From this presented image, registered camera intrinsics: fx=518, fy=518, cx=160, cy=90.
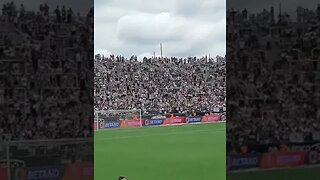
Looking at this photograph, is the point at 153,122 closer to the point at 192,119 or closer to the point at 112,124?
the point at 112,124

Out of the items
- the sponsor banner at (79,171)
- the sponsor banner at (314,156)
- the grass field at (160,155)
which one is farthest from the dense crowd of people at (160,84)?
the sponsor banner at (79,171)

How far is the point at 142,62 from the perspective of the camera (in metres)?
27.3

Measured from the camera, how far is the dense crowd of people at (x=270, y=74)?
17.8ft

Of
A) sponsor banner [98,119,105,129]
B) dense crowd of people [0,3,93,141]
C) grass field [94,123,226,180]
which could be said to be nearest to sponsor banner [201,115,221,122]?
grass field [94,123,226,180]

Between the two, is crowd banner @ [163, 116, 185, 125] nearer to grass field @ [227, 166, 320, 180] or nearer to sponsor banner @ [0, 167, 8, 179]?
grass field @ [227, 166, 320, 180]

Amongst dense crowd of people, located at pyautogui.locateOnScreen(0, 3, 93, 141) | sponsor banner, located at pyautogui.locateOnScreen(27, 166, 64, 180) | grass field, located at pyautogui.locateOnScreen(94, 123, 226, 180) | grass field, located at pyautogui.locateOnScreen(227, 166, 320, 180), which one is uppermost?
dense crowd of people, located at pyautogui.locateOnScreen(0, 3, 93, 141)

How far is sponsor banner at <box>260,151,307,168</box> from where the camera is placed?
18.3 feet

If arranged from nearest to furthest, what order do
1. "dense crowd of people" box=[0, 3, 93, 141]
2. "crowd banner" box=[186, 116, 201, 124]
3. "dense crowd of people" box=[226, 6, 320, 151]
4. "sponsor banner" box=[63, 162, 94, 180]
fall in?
"dense crowd of people" box=[0, 3, 93, 141] < "sponsor banner" box=[63, 162, 94, 180] < "dense crowd of people" box=[226, 6, 320, 151] < "crowd banner" box=[186, 116, 201, 124]

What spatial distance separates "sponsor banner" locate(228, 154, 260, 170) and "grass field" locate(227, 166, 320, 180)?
0.24 ft

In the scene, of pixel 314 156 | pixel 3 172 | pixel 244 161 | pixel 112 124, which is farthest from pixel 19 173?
pixel 112 124

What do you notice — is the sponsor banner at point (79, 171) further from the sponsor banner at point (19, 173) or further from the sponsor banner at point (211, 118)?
the sponsor banner at point (211, 118)

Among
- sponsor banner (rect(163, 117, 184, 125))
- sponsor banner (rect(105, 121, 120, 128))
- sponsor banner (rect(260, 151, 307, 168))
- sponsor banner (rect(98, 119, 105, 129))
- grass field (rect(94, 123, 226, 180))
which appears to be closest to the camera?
sponsor banner (rect(260, 151, 307, 168))

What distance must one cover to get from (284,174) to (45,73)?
2750 mm

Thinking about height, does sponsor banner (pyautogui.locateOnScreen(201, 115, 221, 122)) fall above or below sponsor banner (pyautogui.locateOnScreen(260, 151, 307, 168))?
below
